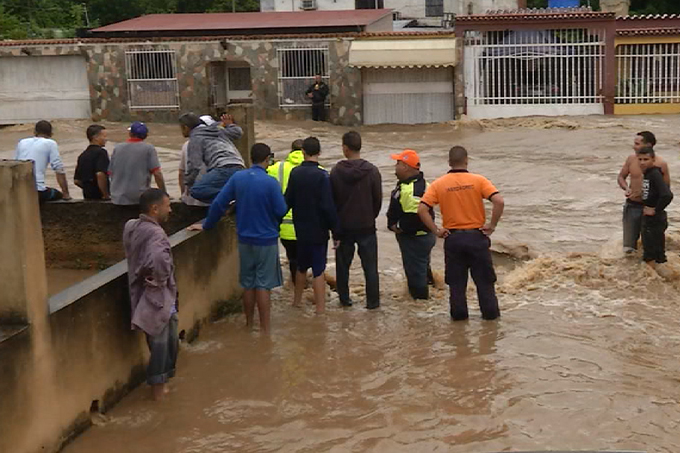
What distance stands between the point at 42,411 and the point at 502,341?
3836 mm

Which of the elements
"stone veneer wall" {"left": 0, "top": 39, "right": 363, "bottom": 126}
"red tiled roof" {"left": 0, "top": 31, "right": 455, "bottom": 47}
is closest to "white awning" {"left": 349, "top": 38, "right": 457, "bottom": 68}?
"red tiled roof" {"left": 0, "top": 31, "right": 455, "bottom": 47}

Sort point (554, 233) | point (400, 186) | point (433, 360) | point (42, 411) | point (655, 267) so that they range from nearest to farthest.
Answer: point (42, 411) → point (433, 360) → point (400, 186) → point (655, 267) → point (554, 233)

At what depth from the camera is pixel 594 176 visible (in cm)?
1681

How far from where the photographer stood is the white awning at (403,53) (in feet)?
81.9

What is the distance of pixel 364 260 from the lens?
8969mm

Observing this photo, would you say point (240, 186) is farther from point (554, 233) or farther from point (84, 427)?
point (554, 233)

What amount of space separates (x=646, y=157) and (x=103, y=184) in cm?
566

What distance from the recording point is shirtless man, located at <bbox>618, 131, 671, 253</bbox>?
384 inches

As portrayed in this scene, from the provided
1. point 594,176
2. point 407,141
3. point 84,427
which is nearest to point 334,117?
point 407,141

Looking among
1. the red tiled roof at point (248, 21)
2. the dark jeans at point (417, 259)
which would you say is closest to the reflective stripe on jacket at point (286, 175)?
the dark jeans at point (417, 259)

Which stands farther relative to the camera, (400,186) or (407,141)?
(407,141)

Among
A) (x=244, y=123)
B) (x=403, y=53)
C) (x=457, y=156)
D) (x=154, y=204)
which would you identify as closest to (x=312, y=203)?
(x=457, y=156)

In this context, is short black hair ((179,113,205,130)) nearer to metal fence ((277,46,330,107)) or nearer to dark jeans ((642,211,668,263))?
dark jeans ((642,211,668,263))

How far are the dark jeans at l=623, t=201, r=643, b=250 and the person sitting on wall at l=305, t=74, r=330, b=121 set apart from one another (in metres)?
16.5
